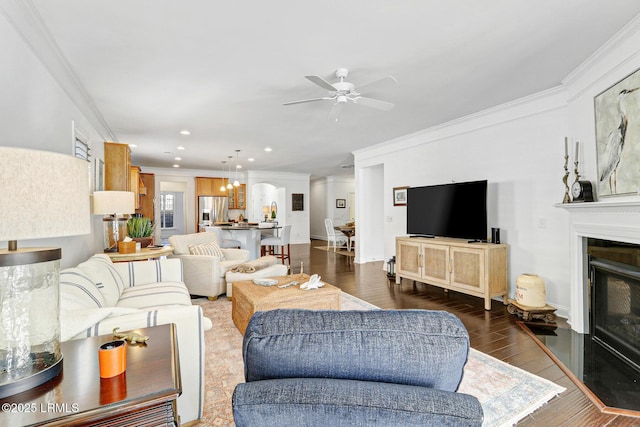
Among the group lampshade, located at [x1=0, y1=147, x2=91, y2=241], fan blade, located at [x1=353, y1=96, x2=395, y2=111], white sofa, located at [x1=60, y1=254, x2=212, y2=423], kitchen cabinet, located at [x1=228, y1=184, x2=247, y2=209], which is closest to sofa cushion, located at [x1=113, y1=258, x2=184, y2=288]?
white sofa, located at [x1=60, y1=254, x2=212, y2=423]

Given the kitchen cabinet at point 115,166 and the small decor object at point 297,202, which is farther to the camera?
the small decor object at point 297,202

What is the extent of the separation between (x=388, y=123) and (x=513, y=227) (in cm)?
227

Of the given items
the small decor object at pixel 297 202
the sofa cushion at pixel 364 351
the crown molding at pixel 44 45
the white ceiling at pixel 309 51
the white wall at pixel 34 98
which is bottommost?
the sofa cushion at pixel 364 351

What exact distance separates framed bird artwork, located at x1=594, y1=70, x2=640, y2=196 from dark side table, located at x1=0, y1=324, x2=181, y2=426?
10.6 feet

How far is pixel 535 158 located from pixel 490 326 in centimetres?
207

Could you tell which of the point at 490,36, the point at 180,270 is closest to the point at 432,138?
the point at 490,36

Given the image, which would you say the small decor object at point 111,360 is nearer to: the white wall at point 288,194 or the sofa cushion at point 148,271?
the sofa cushion at point 148,271

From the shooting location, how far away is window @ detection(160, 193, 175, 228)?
37.5 feet

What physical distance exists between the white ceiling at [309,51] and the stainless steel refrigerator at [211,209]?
5.52 metres

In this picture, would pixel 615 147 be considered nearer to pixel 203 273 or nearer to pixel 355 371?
pixel 355 371

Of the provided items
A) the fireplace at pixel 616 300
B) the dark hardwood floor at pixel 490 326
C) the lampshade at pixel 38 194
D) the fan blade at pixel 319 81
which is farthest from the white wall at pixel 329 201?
the lampshade at pixel 38 194

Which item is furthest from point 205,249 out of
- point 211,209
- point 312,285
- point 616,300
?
point 211,209

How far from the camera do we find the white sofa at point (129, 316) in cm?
150

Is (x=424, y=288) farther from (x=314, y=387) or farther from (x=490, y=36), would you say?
(x=314, y=387)
